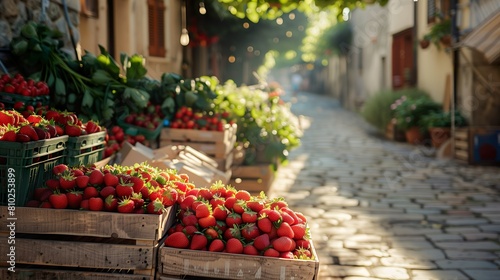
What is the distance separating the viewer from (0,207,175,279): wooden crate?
10.4 feet

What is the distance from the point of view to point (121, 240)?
128 inches

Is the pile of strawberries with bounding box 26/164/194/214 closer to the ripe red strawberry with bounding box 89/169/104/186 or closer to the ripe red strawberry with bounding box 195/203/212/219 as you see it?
the ripe red strawberry with bounding box 89/169/104/186

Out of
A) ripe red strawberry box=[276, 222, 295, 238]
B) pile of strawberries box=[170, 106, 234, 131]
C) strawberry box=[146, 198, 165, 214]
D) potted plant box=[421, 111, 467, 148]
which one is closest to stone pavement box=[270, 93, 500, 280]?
potted plant box=[421, 111, 467, 148]

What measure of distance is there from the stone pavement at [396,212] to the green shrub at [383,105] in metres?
2.86

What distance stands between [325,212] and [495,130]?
207 inches

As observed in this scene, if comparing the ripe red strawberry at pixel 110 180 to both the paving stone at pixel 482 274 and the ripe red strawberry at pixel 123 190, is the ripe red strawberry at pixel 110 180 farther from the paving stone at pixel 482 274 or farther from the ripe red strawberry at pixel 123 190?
the paving stone at pixel 482 274

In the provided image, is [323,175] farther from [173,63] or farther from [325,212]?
[173,63]

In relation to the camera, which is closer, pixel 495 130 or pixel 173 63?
pixel 495 130

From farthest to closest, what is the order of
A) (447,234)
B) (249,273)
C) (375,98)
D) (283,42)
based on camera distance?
(283,42), (375,98), (447,234), (249,273)

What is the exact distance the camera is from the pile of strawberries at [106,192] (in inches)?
127

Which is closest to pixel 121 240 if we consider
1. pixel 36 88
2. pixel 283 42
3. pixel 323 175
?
pixel 36 88

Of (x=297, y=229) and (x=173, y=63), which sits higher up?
(x=173, y=63)

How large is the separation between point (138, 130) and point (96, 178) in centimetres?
288

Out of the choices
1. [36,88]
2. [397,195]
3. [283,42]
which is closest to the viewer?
[36,88]
